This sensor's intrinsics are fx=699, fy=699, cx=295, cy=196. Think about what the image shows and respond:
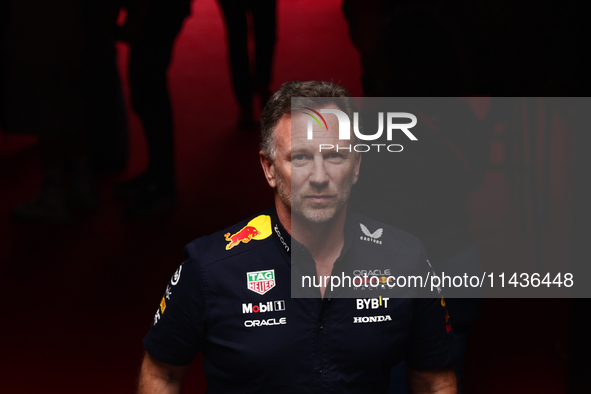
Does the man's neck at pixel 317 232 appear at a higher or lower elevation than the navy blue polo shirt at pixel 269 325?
higher

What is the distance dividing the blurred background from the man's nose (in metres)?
0.93

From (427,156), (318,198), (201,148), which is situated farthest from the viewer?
(201,148)

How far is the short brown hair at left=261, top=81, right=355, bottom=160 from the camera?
56.3 inches

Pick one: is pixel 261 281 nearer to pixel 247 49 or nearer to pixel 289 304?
pixel 289 304

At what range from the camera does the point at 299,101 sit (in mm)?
1425

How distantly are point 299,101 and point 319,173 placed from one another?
0.16 m

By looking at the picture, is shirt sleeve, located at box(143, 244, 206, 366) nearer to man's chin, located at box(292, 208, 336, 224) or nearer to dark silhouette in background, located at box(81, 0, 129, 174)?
man's chin, located at box(292, 208, 336, 224)

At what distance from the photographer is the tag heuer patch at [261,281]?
146cm

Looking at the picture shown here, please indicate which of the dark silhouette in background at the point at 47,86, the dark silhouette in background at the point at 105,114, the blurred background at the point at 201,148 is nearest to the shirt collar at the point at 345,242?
the blurred background at the point at 201,148

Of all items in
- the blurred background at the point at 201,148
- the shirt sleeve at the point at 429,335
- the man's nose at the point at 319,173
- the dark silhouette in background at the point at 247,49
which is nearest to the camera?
the man's nose at the point at 319,173

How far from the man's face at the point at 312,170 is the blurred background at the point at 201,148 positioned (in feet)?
2.94

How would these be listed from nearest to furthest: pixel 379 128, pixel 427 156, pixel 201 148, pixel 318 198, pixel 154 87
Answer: pixel 318 198 < pixel 427 156 < pixel 379 128 < pixel 154 87 < pixel 201 148

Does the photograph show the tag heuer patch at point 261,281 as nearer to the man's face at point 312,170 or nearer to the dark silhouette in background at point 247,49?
the man's face at point 312,170

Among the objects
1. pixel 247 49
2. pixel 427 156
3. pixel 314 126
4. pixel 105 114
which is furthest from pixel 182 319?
pixel 105 114
